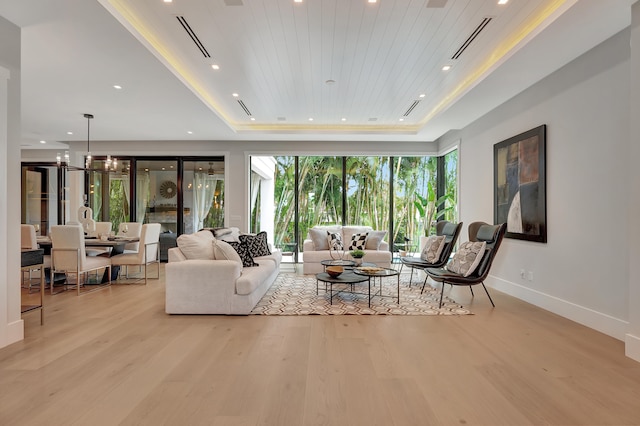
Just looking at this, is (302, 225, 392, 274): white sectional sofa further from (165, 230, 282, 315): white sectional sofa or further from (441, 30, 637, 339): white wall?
(165, 230, 282, 315): white sectional sofa

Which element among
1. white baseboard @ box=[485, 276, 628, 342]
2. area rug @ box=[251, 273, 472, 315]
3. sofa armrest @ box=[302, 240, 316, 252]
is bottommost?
area rug @ box=[251, 273, 472, 315]

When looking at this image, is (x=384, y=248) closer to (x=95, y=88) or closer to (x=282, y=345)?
(x=282, y=345)

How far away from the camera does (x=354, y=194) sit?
8.02m

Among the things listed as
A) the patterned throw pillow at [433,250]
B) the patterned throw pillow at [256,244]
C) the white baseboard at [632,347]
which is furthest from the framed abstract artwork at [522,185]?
the patterned throw pillow at [256,244]

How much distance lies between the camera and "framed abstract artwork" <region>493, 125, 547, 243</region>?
13.7 feet

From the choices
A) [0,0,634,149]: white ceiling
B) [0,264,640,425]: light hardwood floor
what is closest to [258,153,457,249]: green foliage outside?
[0,0,634,149]: white ceiling

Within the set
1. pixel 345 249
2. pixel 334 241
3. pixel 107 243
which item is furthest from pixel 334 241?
pixel 107 243

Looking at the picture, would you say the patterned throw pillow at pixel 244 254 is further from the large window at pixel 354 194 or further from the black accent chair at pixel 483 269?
the large window at pixel 354 194

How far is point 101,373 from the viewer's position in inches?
94.3

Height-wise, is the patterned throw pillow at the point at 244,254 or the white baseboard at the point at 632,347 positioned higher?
the patterned throw pillow at the point at 244,254

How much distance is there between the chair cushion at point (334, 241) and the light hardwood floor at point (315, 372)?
2905 millimetres

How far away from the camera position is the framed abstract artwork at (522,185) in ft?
13.7

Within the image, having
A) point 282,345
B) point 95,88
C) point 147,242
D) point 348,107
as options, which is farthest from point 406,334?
point 95,88

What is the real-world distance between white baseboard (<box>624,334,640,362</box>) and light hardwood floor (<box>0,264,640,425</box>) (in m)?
0.05
